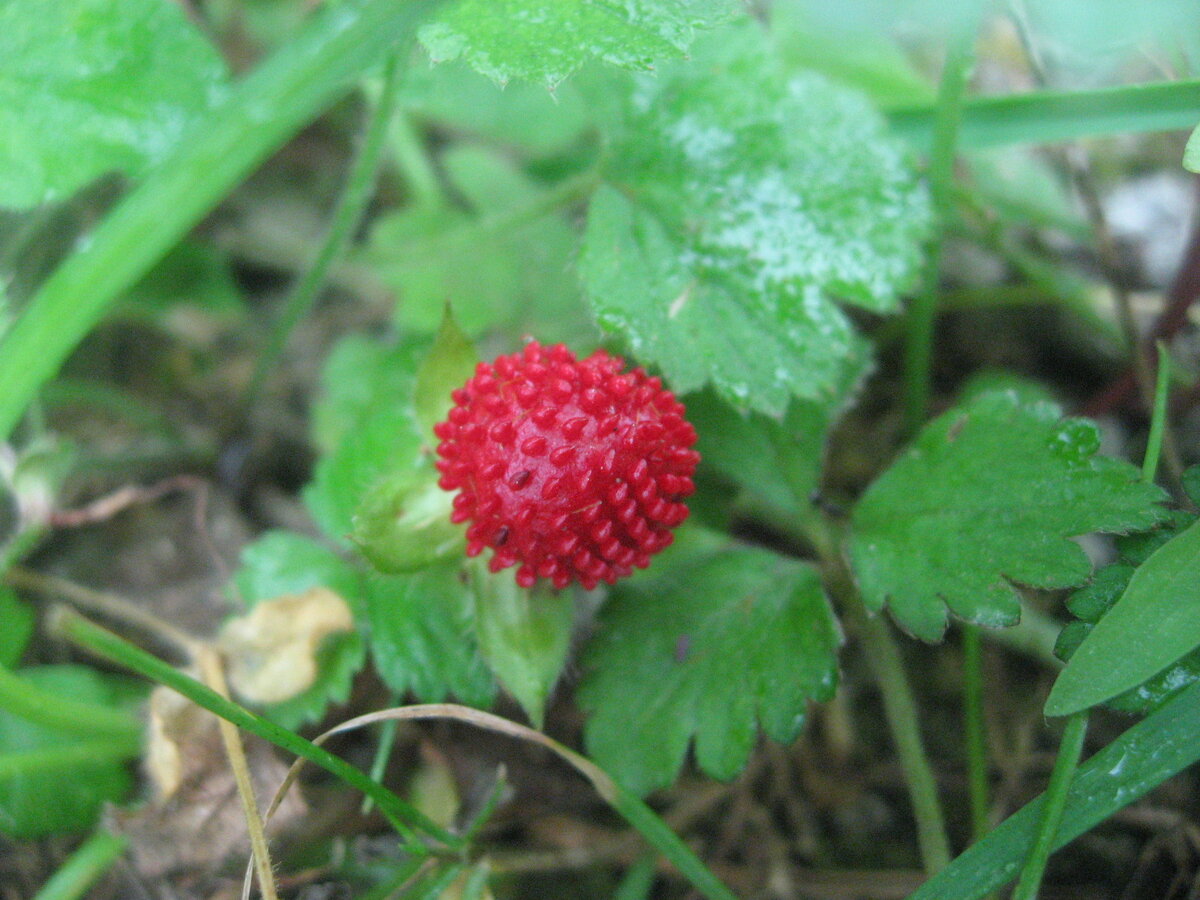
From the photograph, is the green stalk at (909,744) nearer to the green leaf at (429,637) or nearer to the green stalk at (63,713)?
the green leaf at (429,637)

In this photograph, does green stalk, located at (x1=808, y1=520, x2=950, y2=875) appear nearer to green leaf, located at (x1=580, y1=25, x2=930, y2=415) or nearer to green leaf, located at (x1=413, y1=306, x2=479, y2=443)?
green leaf, located at (x1=580, y1=25, x2=930, y2=415)

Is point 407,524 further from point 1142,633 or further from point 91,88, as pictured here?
point 1142,633

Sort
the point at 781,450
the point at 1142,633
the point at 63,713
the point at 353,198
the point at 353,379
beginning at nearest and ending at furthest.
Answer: the point at 1142,633 < the point at 63,713 < the point at 781,450 < the point at 353,198 < the point at 353,379

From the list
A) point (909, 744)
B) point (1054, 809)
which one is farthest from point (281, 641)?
point (1054, 809)

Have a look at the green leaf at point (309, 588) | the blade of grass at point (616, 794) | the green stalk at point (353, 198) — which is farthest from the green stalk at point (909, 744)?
the green stalk at point (353, 198)

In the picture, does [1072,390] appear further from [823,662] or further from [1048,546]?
[823,662]

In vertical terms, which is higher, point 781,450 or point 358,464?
point 358,464
